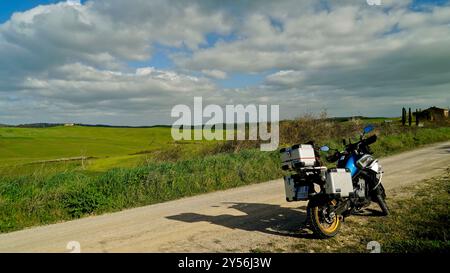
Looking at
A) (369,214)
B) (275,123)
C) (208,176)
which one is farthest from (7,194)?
(275,123)

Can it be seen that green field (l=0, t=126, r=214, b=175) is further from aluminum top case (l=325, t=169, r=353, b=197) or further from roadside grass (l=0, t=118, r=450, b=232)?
aluminum top case (l=325, t=169, r=353, b=197)

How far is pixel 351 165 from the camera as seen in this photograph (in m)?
6.66

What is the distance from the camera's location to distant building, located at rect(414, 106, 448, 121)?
198 ft

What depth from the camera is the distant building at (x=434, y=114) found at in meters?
60.5

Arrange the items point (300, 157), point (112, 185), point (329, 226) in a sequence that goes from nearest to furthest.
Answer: point (300, 157), point (329, 226), point (112, 185)

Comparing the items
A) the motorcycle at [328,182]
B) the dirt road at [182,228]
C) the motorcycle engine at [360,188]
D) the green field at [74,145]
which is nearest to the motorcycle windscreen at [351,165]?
the motorcycle at [328,182]

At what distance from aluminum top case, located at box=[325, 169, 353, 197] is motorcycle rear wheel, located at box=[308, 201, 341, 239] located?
32 cm

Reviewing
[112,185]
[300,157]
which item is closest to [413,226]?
[300,157]

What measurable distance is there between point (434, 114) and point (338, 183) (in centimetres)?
6429

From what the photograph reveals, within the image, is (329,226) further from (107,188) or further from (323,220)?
(107,188)

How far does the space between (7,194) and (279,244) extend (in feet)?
23.6

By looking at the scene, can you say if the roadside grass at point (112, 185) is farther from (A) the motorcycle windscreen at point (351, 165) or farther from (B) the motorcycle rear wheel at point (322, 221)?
(A) the motorcycle windscreen at point (351, 165)

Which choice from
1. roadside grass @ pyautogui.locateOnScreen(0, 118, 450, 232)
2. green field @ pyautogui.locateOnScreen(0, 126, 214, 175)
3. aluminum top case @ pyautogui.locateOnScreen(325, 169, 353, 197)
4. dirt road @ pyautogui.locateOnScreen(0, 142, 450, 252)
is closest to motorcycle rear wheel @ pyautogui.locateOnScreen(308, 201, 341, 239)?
aluminum top case @ pyautogui.locateOnScreen(325, 169, 353, 197)
